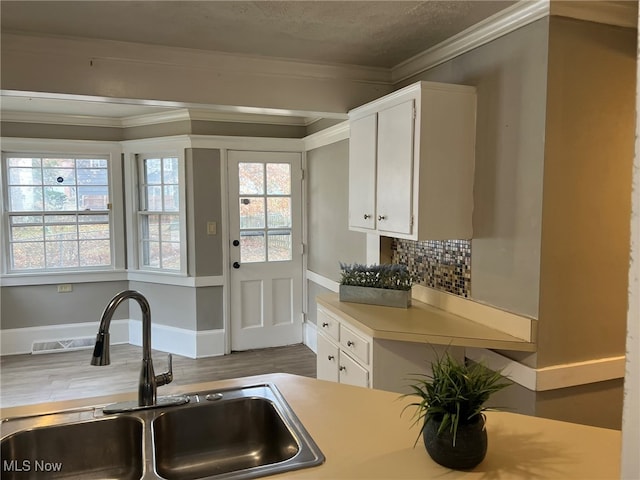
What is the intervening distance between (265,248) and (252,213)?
0.38m

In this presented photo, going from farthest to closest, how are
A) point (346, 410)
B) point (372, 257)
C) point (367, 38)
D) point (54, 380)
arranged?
point (54, 380), point (372, 257), point (367, 38), point (346, 410)

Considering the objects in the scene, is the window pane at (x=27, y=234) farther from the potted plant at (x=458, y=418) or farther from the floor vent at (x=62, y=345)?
the potted plant at (x=458, y=418)

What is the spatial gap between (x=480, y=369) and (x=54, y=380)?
3.97 m

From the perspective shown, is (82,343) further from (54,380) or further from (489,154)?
(489,154)

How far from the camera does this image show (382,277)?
2.83 meters

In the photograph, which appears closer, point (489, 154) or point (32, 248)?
point (489, 154)

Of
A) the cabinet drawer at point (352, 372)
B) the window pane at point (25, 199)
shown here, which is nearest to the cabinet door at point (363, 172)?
the cabinet drawer at point (352, 372)

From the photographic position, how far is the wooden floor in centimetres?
374

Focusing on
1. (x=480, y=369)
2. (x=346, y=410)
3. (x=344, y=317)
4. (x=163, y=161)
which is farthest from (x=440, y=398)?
(x=163, y=161)

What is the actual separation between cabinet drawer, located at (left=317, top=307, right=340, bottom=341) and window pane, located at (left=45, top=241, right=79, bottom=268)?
3.16m

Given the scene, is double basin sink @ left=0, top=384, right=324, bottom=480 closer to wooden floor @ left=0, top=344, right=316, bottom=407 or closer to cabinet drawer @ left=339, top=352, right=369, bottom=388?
cabinet drawer @ left=339, top=352, right=369, bottom=388

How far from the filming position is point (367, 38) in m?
2.55

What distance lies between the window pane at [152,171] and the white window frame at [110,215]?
0.30m

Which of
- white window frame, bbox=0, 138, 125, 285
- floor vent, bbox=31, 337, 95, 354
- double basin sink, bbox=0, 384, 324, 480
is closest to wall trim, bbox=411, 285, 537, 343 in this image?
double basin sink, bbox=0, 384, 324, 480
